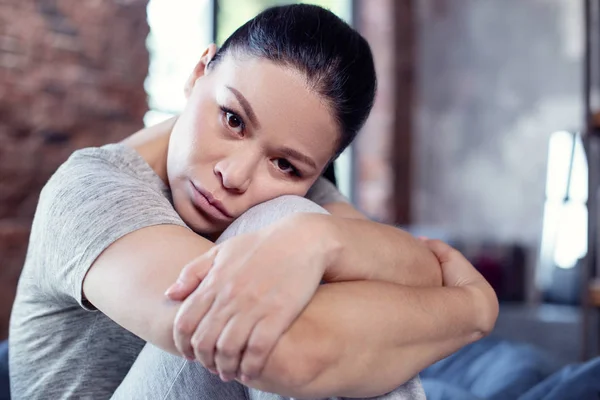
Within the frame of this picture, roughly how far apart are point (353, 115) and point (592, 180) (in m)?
1.30

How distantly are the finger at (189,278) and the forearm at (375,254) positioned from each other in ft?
0.39

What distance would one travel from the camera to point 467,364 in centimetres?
149

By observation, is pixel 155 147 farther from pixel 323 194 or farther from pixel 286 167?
pixel 323 194

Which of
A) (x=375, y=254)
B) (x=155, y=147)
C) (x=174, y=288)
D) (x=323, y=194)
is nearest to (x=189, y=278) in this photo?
(x=174, y=288)

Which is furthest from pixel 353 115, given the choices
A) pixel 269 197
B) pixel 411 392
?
pixel 411 392

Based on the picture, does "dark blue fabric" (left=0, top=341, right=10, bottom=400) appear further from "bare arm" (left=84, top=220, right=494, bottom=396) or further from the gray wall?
the gray wall

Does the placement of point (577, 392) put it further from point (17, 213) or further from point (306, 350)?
point (17, 213)

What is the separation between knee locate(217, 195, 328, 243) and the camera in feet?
2.54

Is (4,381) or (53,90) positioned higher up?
(53,90)

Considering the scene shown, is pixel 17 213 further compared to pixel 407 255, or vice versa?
pixel 17 213

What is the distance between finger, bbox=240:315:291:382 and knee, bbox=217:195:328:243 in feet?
0.57

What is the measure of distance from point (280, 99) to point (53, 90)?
49.0 inches

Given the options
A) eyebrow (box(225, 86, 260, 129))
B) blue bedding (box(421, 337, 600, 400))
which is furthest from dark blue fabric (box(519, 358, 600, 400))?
eyebrow (box(225, 86, 260, 129))

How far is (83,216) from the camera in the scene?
74 centimetres
